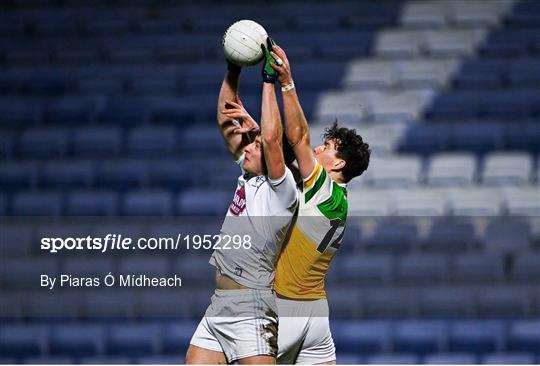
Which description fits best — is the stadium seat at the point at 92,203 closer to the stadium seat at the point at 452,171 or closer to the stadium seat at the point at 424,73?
the stadium seat at the point at 452,171

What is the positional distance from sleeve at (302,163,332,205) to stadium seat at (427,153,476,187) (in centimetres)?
400

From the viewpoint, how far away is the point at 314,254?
4.91 m

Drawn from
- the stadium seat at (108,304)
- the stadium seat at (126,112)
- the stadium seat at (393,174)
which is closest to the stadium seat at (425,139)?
the stadium seat at (393,174)

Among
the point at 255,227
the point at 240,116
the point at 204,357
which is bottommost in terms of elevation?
the point at 204,357

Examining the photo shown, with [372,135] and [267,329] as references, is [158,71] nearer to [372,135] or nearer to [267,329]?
[372,135]

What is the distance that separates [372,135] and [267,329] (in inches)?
179

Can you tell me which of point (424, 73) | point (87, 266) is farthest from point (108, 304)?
point (424, 73)

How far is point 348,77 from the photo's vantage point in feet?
31.5

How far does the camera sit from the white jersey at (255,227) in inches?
182

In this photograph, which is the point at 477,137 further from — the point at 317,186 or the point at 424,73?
the point at 317,186

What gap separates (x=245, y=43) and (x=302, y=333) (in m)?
1.32

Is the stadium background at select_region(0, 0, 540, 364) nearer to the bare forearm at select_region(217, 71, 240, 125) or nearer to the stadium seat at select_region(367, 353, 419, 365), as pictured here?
the stadium seat at select_region(367, 353, 419, 365)

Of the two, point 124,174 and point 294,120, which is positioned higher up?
point 124,174

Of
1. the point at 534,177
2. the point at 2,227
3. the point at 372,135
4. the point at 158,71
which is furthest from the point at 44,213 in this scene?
the point at 534,177
